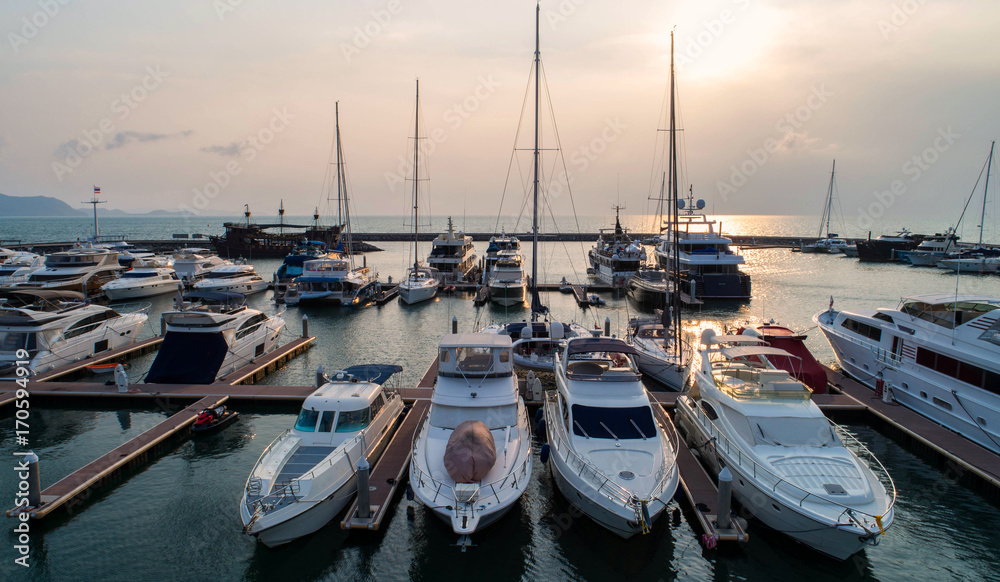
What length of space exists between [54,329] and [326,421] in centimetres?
1625

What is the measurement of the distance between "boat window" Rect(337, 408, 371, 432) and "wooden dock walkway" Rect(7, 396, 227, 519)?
5627 mm

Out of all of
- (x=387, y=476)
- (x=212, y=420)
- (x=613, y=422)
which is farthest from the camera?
(x=212, y=420)

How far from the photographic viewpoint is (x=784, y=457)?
35.1 ft

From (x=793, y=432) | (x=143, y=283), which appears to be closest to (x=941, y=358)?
(x=793, y=432)

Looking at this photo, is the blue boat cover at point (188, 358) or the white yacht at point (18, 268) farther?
the white yacht at point (18, 268)

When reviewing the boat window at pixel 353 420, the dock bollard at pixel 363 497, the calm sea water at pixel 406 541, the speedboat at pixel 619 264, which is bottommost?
the calm sea water at pixel 406 541

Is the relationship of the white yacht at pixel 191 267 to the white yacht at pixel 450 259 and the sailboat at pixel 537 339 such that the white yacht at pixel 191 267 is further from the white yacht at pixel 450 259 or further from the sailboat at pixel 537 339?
the sailboat at pixel 537 339

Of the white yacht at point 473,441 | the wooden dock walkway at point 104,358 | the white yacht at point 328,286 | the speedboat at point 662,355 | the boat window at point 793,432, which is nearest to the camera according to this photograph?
the white yacht at point 473,441

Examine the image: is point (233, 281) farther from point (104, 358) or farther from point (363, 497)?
point (363, 497)

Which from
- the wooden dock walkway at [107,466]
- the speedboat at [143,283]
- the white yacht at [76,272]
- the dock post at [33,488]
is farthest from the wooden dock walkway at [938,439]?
the white yacht at [76,272]

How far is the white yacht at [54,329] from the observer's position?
19.9 metres

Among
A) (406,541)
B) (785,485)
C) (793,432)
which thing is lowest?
(406,541)

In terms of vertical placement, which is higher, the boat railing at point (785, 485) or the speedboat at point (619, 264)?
the speedboat at point (619, 264)

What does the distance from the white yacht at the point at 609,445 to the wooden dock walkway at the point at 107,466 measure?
35.3 ft
